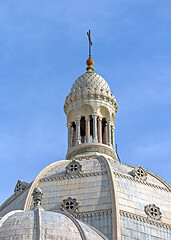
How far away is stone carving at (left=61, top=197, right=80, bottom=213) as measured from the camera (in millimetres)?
46344

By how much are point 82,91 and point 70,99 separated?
1.25m

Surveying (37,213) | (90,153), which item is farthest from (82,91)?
(37,213)

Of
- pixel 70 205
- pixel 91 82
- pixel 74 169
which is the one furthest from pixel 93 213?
pixel 91 82

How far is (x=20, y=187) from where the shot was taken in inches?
2047

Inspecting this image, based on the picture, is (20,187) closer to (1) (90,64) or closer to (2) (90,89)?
(2) (90,89)

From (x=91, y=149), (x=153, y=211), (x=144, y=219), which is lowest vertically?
(x=144, y=219)

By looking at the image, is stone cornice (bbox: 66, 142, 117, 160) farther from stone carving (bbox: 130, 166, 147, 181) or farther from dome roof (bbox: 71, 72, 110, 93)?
dome roof (bbox: 71, 72, 110, 93)

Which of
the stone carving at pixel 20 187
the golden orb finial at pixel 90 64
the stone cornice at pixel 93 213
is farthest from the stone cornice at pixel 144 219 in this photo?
the golden orb finial at pixel 90 64

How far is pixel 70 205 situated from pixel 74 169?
3.85m

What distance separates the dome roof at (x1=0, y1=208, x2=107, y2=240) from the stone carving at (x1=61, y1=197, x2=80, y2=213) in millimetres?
11682

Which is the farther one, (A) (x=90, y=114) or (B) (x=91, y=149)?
(A) (x=90, y=114)

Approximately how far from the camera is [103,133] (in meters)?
58.3

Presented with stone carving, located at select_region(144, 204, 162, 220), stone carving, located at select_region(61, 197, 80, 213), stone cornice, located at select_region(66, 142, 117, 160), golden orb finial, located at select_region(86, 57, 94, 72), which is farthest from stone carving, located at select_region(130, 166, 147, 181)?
golden orb finial, located at select_region(86, 57, 94, 72)

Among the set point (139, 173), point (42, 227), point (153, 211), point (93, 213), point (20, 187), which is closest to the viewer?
point (42, 227)
